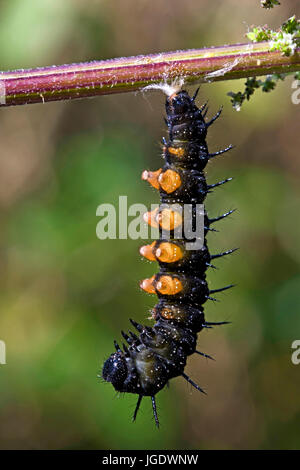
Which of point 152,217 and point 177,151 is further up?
point 177,151

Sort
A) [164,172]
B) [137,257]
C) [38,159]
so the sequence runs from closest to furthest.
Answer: [164,172] → [137,257] → [38,159]

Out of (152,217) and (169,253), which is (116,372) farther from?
(152,217)

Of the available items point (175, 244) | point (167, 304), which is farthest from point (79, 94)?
point (167, 304)

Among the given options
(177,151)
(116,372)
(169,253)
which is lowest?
(116,372)

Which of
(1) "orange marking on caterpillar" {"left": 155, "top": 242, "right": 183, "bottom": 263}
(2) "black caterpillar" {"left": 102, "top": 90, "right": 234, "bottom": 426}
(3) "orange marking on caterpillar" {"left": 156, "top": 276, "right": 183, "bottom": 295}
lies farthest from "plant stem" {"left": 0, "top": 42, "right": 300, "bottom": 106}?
(3) "orange marking on caterpillar" {"left": 156, "top": 276, "right": 183, "bottom": 295}

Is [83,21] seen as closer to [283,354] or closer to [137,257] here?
[137,257]

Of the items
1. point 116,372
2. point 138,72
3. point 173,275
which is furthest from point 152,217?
point 138,72
